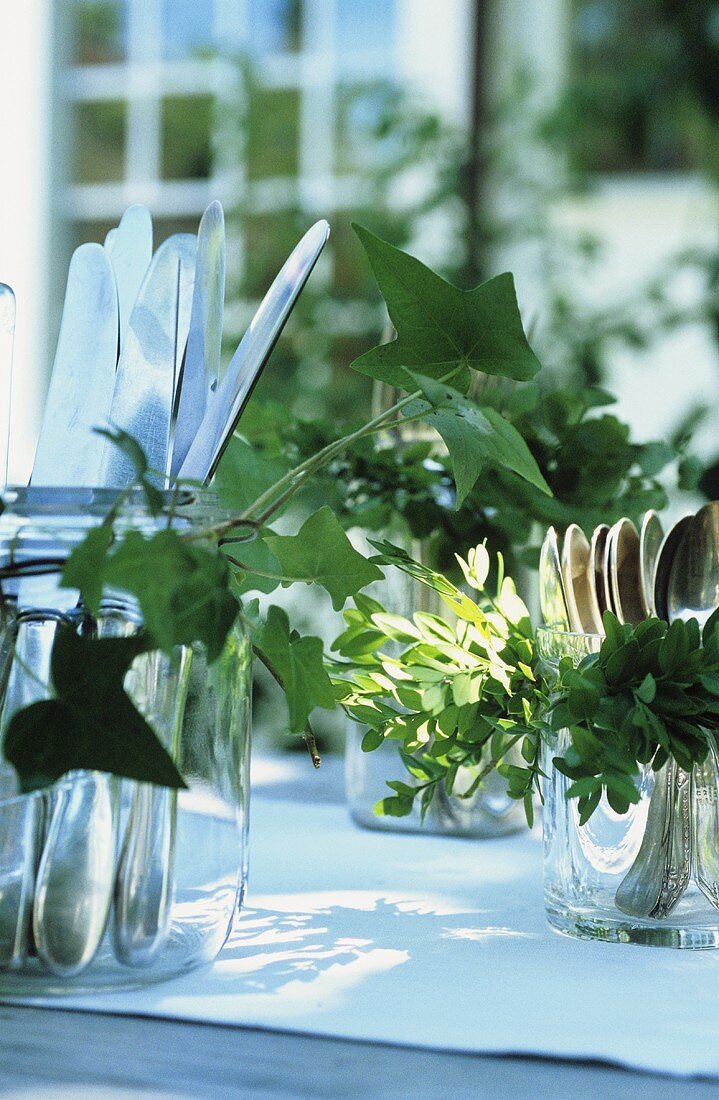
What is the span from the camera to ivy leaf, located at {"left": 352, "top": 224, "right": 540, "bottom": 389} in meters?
0.35

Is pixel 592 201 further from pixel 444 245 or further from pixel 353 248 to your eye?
pixel 353 248

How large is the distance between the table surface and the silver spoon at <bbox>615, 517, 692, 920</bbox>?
0.09 m

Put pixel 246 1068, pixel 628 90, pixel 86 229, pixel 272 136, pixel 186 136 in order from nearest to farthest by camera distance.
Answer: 1. pixel 246 1068
2. pixel 628 90
3. pixel 272 136
4. pixel 186 136
5. pixel 86 229

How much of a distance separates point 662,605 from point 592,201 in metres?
1.63

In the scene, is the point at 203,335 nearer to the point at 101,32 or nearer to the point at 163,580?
the point at 163,580

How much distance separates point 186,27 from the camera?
6.74ft

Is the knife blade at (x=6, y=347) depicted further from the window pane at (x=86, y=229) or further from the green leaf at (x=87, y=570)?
the window pane at (x=86, y=229)

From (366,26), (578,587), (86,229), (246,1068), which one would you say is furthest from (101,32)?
(246,1068)

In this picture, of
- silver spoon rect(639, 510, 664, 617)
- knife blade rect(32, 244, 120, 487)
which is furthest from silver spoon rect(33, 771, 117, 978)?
silver spoon rect(639, 510, 664, 617)

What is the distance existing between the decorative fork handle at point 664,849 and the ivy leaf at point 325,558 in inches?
4.6

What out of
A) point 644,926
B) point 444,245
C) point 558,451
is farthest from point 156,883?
point 444,245

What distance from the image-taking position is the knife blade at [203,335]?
37cm

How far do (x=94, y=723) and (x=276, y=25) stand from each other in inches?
77.3

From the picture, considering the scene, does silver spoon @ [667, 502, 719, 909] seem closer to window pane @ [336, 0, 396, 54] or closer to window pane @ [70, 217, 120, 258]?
window pane @ [336, 0, 396, 54]
